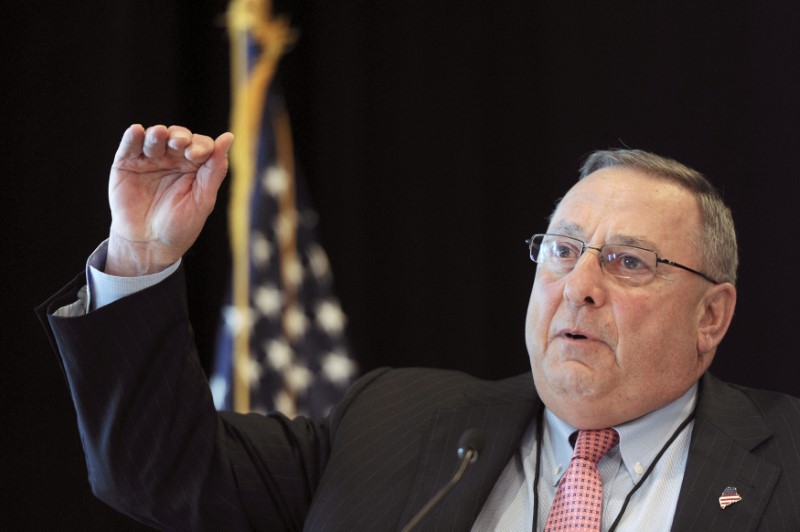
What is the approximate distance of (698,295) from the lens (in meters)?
2.24

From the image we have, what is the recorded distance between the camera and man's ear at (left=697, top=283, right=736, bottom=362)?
2.27 metres

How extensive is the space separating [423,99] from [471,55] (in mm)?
248

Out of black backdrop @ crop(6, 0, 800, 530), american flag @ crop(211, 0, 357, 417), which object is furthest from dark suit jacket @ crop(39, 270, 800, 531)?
american flag @ crop(211, 0, 357, 417)

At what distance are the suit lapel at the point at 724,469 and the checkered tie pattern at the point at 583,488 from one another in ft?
0.56

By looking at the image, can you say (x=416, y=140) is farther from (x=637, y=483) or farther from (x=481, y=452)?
(x=637, y=483)

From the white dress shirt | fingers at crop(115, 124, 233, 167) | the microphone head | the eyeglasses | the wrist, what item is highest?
fingers at crop(115, 124, 233, 167)

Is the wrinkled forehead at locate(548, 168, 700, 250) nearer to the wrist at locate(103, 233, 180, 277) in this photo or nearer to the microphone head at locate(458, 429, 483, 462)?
the microphone head at locate(458, 429, 483, 462)

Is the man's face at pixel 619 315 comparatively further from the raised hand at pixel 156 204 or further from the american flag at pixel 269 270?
the american flag at pixel 269 270

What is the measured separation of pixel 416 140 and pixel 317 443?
→ 1.61 meters

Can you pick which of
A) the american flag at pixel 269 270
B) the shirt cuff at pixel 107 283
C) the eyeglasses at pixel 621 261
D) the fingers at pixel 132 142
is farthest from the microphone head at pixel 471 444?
the american flag at pixel 269 270

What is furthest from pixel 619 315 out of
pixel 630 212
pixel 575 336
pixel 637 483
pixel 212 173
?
pixel 212 173

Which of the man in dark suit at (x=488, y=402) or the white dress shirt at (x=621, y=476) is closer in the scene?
the man in dark suit at (x=488, y=402)

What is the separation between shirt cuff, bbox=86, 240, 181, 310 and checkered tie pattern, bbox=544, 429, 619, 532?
945 mm

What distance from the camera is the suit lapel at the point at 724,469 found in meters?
1.94
